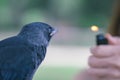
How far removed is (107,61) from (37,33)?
0.10 metres

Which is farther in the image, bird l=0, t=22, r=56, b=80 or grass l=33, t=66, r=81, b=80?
grass l=33, t=66, r=81, b=80

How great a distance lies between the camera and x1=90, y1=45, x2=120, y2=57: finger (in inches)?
24.0

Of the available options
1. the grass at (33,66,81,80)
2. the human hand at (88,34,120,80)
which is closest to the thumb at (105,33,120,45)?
the human hand at (88,34,120,80)

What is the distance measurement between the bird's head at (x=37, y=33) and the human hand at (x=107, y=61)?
0.07m

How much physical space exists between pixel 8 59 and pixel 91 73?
12 cm

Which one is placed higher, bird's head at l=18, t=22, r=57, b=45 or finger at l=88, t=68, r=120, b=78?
bird's head at l=18, t=22, r=57, b=45

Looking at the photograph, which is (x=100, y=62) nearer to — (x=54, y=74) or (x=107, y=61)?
(x=107, y=61)

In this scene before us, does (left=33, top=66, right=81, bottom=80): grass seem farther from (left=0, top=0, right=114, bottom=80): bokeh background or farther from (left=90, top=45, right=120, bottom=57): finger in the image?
(left=90, top=45, right=120, bottom=57): finger

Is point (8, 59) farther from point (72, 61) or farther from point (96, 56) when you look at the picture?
point (72, 61)

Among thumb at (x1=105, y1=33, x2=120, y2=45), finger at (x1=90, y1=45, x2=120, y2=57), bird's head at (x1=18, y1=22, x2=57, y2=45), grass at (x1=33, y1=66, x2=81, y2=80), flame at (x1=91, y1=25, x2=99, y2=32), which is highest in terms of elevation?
bird's head at (x1=18, y1=22, x2=57, y2=45)

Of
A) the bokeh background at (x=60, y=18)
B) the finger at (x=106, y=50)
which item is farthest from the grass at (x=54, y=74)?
the finger at (x=106, y=50)

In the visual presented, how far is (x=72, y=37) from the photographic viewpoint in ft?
2.24

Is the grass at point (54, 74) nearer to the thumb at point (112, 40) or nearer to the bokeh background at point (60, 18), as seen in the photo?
the bokeh background at point (60, 18)

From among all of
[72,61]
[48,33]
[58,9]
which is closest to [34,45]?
[48,33]
